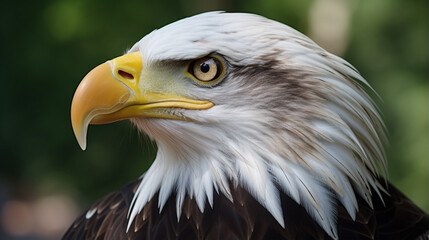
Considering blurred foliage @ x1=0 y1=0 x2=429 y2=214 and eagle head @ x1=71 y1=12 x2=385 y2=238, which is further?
blurred foliage @ x1=0 y1=0 x2=429 y2=214

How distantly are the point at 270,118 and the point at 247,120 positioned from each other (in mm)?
74

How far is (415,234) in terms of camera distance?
2.13 meters

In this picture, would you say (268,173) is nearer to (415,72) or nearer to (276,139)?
(276,139)

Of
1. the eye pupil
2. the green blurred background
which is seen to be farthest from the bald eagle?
the green blurred background

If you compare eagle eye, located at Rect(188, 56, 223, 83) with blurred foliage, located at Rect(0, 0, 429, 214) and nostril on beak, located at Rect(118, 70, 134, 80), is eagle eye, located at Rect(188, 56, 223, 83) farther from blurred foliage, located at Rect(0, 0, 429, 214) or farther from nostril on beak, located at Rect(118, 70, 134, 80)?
blurred foliage, located at Rect(0, 0, 429, 214)

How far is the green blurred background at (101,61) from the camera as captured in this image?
915 centimetres

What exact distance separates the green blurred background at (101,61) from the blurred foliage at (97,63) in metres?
0.02

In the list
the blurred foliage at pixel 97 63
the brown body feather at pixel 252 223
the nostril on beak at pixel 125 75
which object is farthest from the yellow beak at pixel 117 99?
the blurred foliage at pixel 97 63

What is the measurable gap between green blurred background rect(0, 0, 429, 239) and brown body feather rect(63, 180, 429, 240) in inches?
270

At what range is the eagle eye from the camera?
198cm

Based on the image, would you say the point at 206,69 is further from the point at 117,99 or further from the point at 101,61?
the point at 101,61

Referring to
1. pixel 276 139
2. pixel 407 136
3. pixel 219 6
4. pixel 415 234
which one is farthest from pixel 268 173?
pixel 407 136

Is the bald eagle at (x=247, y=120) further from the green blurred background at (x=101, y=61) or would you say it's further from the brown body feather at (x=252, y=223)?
the green blurred background at (x=101, y=61)

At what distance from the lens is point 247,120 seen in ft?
6.47
